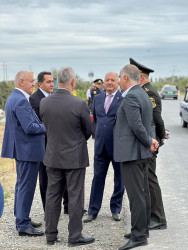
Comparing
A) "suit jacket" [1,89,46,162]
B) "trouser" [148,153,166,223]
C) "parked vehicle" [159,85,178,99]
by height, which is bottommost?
"parked vehicle" [159,85,178,99]

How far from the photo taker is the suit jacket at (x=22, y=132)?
555cm

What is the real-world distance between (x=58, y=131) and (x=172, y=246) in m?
1.77

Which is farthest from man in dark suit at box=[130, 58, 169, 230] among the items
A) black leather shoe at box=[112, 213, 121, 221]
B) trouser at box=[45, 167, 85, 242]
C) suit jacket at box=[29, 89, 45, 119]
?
suit jacket at box=[29, 89, 45, 119]

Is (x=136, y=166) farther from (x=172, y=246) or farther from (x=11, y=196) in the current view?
(x=11, y=196)

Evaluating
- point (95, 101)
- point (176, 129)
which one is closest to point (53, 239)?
point (95, 101)

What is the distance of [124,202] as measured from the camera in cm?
726

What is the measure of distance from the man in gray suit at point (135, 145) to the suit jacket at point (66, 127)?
0.41 meters

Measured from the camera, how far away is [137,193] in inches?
205

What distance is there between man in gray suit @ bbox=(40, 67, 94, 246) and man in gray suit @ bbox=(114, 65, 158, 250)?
0.42 metres

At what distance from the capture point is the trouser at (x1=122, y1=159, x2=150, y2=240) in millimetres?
5176

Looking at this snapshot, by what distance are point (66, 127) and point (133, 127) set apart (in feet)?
2.51

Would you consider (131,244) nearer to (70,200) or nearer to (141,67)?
(70,200)

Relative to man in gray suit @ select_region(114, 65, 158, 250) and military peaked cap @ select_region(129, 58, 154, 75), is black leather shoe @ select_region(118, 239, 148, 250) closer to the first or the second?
man in gray suit @ select_region(114, 65, 158, 250)

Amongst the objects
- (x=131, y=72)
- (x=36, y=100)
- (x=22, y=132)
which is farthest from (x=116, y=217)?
(x=131, y=72)
